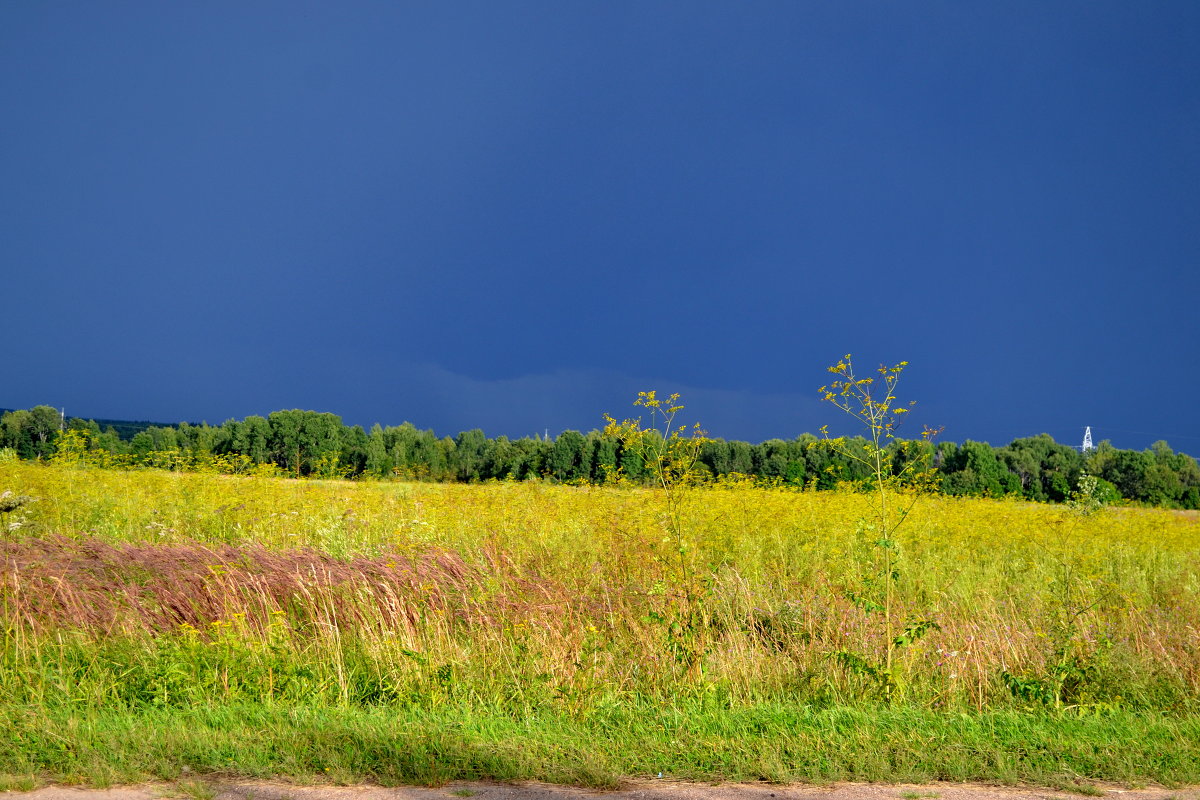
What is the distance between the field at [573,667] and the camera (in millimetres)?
4430

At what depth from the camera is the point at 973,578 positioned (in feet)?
31.1

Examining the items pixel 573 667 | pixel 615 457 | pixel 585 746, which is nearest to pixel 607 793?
pixel 585 746

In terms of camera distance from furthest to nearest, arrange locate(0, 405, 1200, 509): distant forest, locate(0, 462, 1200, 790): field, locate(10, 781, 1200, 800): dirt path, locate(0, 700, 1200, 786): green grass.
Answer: locate(0, 405, 1200, 509): distant forest < locate(0, 462, 1200, 790): field < locate(0, 700, 1200, 786): green grass < locate(10, 781, 1200, 800): dirt path

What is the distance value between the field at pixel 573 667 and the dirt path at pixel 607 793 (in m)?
0.12

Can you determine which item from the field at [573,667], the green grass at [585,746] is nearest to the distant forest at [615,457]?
the field at [573,667]

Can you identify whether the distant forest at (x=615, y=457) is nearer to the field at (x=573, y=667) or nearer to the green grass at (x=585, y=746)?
the field at (x=573, y=667)

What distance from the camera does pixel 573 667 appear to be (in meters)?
5.62

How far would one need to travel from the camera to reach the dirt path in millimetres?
3973

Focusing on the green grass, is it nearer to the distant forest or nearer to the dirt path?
the dirt path

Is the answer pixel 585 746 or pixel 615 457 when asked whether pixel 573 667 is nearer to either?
pixel 585 746

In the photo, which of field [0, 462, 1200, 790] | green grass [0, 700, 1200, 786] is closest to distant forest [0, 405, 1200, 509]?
field [0, 462, 1200, 790]

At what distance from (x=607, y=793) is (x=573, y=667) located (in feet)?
5.19

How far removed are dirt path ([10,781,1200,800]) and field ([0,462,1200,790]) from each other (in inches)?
4.6

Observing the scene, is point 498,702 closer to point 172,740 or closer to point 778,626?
point 172,740
